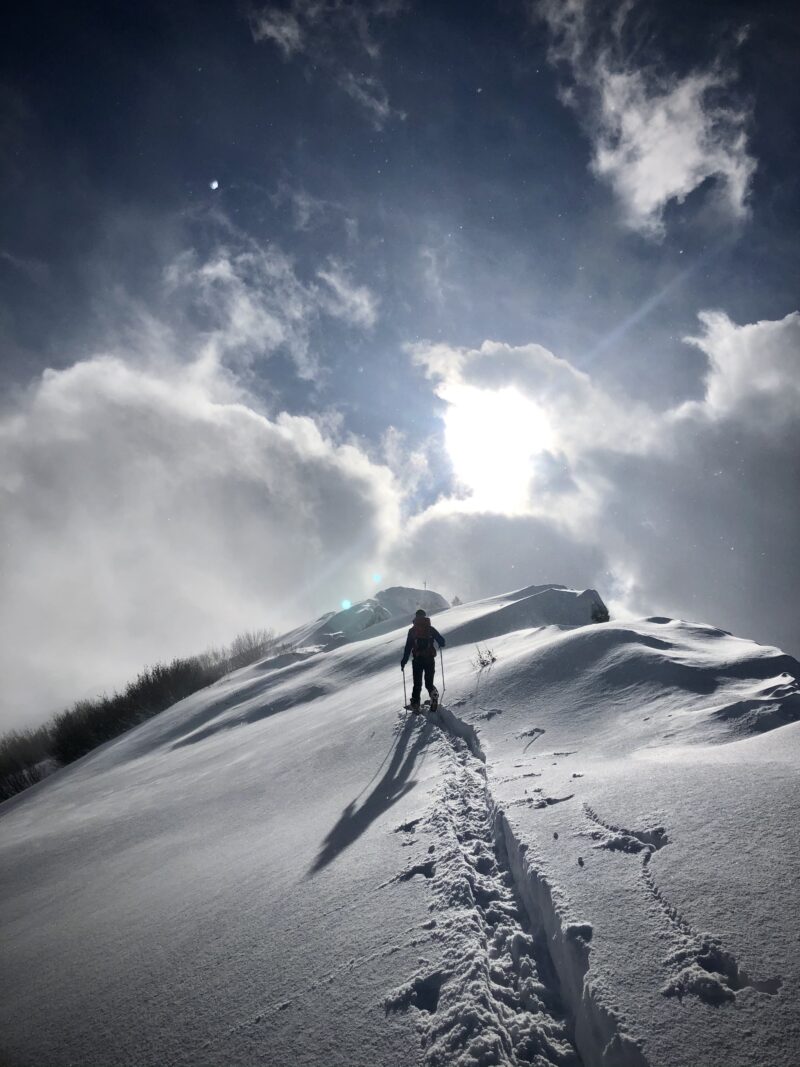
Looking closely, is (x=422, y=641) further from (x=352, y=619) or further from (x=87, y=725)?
(x=352, y=619)

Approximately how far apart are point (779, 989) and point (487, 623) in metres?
11.5

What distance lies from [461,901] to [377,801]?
164cm

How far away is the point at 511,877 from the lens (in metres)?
2.54

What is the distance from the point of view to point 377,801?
12.5ft

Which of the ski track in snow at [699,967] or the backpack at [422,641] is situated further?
the backpack at [422,641]

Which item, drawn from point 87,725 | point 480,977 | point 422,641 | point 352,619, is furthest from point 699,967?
point 352,619

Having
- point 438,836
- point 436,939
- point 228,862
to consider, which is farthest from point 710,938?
point 228,862

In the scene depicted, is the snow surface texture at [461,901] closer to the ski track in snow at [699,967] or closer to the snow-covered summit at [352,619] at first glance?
the ski track in snow at [699,967]

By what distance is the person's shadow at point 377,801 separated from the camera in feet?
9.91

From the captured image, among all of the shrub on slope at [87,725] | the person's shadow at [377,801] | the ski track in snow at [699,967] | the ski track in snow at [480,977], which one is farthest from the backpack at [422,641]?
the shrub on slope at [87,725]

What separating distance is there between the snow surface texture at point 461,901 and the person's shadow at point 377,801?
0.03 m

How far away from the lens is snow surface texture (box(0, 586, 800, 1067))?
160 cm

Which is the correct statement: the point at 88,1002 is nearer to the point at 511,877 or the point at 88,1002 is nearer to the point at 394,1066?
the point at 394,1066

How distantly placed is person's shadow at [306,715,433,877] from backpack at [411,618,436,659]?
173 centimetres
